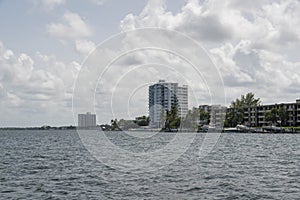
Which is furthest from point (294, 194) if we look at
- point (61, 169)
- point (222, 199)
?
point (61, 169)

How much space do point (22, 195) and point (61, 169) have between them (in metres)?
17.5

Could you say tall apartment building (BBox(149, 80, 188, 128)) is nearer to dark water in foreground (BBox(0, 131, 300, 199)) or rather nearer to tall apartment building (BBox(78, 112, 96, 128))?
dark water in foreground (BBox(0, 131, 300, 199))

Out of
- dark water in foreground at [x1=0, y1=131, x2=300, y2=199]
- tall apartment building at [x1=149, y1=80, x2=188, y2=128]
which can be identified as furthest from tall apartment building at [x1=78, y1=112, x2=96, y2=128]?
tall apartment building at [x1=149, y1=80, x2=188, y2=128]

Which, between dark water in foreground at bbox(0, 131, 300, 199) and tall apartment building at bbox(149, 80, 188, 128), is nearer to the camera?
dark water in foreground at bbox(0, 131, 300, 199)

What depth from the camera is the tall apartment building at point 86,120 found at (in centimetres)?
3338

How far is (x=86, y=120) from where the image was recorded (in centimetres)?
3416

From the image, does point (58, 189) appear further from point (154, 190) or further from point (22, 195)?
point (154, 190)

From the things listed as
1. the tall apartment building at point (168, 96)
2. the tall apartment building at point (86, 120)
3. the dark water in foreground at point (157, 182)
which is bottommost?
the dark water in foreground at point (157, 182)

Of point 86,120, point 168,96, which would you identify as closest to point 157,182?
point 86,120

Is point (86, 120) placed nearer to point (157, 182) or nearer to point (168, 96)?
point (157, 182)

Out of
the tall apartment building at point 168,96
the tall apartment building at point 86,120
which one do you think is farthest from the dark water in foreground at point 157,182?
the tall apartment building at point 168,96

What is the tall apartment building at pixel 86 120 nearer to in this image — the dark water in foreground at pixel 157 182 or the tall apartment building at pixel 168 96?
the dark water in foreground at pixel 157 182

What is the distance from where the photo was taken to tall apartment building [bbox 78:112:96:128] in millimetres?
33375

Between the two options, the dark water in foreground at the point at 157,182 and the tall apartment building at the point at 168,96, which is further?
the tall apartment building at the point at 168,96
